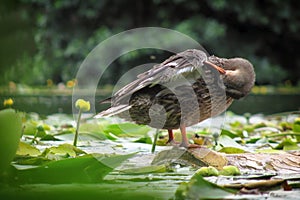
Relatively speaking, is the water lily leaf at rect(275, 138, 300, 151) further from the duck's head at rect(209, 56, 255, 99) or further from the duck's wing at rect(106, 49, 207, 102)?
the duck's wing at rect(106, 49, 207, 102)

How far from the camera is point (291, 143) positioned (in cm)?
247

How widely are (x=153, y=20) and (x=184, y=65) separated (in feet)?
41.1

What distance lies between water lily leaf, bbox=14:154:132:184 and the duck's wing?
726 mm

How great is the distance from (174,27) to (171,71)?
37.9ft

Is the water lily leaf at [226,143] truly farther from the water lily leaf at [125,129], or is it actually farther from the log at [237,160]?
the water lily leaf at [125,129]

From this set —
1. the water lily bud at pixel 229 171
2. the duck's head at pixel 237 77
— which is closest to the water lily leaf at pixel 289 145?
the duck's head at pixel 237 77

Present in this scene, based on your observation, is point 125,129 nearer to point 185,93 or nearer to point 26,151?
point 185,93

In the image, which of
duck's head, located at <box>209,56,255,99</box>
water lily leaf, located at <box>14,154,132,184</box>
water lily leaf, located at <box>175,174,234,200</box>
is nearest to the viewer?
water lily leaf, located at <box>175,174,234,200</box>

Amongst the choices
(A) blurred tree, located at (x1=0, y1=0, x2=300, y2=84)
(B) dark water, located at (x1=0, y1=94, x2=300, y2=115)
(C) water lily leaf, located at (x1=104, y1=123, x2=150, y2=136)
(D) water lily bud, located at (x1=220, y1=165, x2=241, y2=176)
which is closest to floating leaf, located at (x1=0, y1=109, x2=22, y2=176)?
(D) water lily bud, located at (x1=220, y1=165, x2=241, y2=176)

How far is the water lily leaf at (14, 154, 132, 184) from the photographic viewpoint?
4.64 feet

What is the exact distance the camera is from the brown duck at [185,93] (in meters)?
2.26

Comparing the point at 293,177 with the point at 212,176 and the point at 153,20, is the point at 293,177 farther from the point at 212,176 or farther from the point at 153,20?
the point at 153,20

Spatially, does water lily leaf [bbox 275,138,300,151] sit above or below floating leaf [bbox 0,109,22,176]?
below

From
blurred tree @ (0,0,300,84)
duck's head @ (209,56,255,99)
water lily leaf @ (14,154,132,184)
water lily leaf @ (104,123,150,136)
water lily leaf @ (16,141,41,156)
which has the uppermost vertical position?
blurred tree @ (0,0,300,84)
